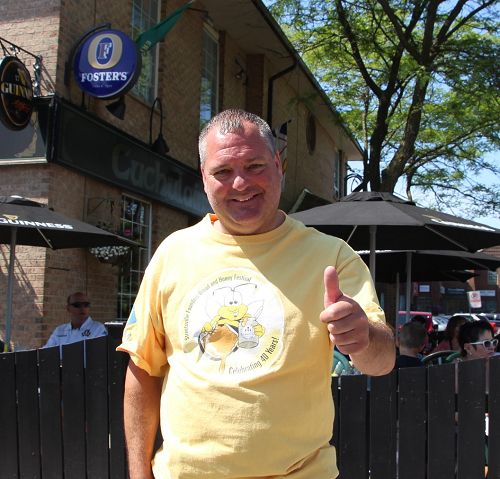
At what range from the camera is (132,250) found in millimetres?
11062

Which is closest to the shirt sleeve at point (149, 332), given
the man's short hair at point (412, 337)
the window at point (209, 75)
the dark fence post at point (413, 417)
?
the dark fence post at point (413, 417)

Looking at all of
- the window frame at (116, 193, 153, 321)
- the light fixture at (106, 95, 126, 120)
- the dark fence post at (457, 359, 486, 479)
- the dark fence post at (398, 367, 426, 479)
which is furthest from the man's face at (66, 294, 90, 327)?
the dark fence post at (457, 359, 486, 479)

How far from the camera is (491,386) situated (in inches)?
155

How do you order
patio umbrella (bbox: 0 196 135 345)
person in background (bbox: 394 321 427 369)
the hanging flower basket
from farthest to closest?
the hanging flower basket
patio umbrella (bbox: 0 196 135 345)
person in background (bbox: 394 321 427 369)

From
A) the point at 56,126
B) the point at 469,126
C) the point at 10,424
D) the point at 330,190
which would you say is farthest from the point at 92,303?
the point at 330,190

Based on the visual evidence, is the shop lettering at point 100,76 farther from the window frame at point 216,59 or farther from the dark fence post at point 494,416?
the dark fence post at point 494,416

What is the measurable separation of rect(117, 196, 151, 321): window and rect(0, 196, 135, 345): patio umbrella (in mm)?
2432

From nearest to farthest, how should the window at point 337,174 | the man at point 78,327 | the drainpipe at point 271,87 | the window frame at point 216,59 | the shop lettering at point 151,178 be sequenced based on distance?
the man at point 78,327
the shop lettering at point 151,178
the window frame at point 216,59
the drainpipe at point 271,87
the window at point 337,174

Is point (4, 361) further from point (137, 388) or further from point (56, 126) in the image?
point (56, 126)

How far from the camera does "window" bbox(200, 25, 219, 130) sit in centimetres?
1428

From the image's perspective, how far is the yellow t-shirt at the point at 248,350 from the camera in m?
1.84

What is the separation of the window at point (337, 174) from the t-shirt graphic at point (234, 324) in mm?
23828

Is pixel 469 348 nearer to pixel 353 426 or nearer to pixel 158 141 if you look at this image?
pixel 353 426

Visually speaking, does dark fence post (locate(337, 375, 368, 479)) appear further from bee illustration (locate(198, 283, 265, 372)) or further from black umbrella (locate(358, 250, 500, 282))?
black umbrella (locate(358, 250, 500, 282))
